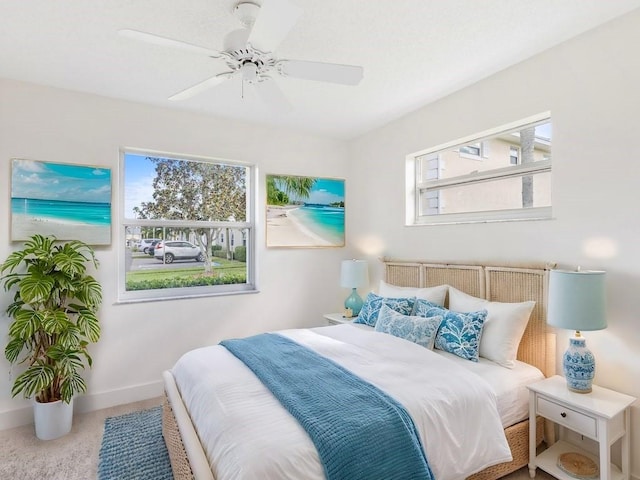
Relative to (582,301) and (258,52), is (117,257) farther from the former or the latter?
(582,301)

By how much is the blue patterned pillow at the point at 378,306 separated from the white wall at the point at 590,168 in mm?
620

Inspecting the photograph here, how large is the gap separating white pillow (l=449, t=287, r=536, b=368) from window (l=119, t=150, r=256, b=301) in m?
2.29

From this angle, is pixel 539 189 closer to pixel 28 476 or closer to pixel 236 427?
pixel 236 427

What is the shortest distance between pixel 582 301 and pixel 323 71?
1823mm

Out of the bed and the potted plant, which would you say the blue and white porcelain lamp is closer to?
the bed

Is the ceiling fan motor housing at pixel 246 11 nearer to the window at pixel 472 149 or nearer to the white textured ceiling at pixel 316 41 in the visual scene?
the white textured ceiling at pixel 316 41

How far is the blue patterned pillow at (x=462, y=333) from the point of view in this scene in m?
2.30

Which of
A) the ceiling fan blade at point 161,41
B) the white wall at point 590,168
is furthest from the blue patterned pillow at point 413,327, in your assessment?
the ceiling fan blade at point 161,41

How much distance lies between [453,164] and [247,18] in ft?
7.00

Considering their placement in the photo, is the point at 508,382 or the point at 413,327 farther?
the point at 413,327

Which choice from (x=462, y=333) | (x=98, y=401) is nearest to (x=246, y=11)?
(x=462, y=333)

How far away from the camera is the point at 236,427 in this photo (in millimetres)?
1492

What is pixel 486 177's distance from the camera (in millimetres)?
2908

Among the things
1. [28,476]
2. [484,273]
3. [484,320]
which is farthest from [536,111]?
[28,476]
